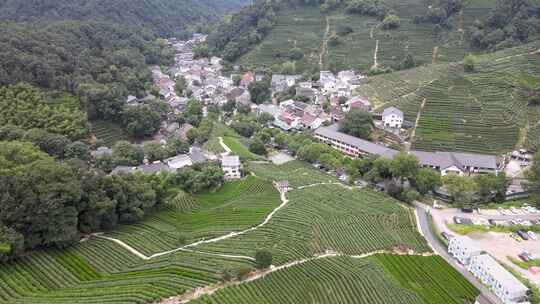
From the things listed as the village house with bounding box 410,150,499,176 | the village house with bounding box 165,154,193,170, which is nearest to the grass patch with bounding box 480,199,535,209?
the village house with bounding box 410,150,499,176

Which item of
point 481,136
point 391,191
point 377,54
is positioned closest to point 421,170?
point 391,191

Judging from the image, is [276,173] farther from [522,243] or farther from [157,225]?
[522,243]

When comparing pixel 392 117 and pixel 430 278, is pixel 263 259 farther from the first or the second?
pixel 392 117

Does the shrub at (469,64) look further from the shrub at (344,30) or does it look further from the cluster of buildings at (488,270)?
the cluster of buildings at (488,270)

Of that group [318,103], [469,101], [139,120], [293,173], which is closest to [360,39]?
[318,103]

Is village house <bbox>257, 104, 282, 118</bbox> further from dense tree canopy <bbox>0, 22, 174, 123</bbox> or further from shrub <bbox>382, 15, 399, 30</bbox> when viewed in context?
shrub <bbox>382, 15, 399, 30</bbox>

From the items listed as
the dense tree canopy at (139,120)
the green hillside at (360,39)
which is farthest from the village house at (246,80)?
the dense tree canopy at (139,120)
